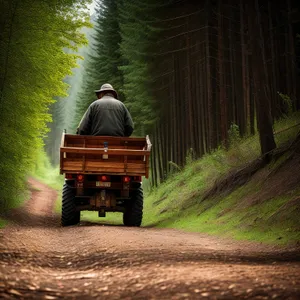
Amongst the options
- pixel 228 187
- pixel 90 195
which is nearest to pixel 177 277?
pixel 90 195

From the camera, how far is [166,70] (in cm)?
2397

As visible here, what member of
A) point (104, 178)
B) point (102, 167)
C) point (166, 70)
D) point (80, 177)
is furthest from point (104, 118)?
point (166, 70)

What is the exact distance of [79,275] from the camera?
439 centimetres

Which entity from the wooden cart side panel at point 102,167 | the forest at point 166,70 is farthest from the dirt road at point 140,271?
the forest at point 166,70

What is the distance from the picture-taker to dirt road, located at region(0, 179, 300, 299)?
3.49 metres

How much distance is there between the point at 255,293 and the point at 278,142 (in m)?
10.6

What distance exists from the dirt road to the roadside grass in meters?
1.55

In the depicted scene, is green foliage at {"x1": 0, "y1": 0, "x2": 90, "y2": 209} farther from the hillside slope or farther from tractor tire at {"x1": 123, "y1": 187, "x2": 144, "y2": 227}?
the hillside slope

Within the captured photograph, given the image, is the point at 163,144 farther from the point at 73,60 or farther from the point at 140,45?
the point at 73,60

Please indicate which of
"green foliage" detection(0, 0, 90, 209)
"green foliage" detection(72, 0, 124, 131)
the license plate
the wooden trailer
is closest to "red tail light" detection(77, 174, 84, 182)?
the wooden trailer

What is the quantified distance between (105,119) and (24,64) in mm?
3786

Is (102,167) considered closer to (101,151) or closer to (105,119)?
(101,151)

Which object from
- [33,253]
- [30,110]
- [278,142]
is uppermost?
[30,110]

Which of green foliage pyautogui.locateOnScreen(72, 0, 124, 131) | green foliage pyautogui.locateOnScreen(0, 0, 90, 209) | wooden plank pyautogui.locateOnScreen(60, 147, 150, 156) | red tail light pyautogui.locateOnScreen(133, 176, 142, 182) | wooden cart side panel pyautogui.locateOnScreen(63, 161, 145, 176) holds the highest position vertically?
green foliage pyautogui.locateOnScreen(72, 0, 124, 131)
